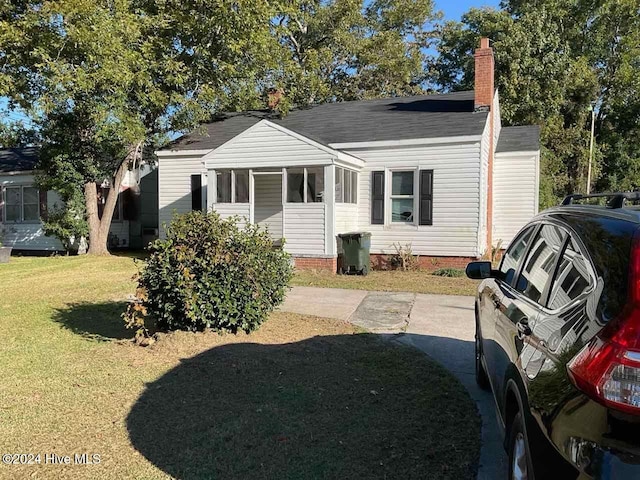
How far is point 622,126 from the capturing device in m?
31.8

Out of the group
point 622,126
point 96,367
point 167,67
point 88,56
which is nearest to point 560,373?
point 96,367

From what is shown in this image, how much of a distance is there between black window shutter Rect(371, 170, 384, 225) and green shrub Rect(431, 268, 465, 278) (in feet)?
7.47

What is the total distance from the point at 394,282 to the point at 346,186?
3.42 metres

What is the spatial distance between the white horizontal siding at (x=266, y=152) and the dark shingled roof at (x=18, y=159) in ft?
32.8

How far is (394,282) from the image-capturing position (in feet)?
38.6

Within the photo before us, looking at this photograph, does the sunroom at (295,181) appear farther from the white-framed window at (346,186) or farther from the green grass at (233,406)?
the green grass at (233,406)

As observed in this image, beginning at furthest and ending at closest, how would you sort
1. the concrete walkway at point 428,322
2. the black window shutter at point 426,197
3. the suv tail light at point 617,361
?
1. the black window shutter at point 426,197
2. the concrete walkway at point 428,322
3. the suv tail light at point 617,361

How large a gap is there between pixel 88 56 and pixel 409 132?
9.13 m

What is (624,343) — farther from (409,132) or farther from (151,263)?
(409,132)

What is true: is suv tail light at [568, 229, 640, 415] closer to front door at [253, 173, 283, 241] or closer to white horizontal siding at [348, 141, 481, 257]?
white horizontal siding at [348, 141, 481, 257]

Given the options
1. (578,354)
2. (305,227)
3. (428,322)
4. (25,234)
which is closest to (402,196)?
(305,227)

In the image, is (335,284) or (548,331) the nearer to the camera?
(548,331)

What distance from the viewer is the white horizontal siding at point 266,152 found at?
13.1m

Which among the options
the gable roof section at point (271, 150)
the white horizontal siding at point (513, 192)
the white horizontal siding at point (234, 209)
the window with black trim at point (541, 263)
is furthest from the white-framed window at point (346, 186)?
the window with black trim at point (541, 263)
